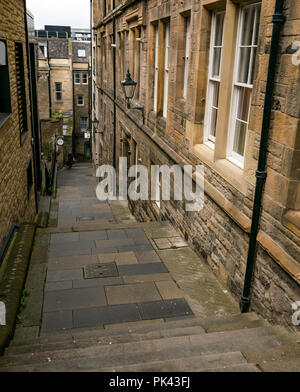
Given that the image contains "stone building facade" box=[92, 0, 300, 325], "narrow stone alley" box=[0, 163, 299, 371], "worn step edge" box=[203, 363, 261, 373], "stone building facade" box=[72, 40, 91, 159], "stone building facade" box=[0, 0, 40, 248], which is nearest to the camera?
"worn step edge" box=[203, 363, 261, 373]

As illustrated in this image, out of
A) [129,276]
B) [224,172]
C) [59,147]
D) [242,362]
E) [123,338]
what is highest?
[224,172]

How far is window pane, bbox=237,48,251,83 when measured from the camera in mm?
5254

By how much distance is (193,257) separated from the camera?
7422mm

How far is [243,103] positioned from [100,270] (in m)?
3.77

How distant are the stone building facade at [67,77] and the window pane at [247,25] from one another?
36.0 m

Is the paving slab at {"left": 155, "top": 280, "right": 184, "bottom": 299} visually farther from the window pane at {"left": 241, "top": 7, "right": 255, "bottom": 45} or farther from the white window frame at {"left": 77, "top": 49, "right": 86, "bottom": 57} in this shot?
the white window frame at {"left": 77, "top": 49, "right": 86, "bottom": 57}

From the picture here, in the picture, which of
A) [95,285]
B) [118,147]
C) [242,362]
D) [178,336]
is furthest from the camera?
[118,147]

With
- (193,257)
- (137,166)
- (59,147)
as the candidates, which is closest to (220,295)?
(193,257)

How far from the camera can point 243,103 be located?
5.45 m

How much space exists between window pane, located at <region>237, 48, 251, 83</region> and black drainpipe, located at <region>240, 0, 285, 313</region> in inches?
42.6

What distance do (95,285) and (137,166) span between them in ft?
23.8

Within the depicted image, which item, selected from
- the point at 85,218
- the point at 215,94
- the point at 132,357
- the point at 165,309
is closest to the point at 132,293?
the point at 165,309

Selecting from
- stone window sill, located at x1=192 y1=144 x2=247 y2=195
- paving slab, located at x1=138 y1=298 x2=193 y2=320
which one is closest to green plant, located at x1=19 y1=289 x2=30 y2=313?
paving slab, located at x1=138 y1=298 x2=193 y2=320
